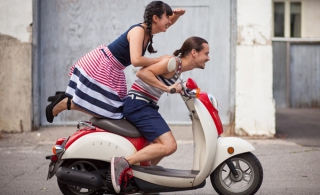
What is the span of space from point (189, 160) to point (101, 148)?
2.99 m

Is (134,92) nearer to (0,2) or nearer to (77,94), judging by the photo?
(77,94)

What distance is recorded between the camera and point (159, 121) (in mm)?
5480

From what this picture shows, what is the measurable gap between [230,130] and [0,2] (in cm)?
456

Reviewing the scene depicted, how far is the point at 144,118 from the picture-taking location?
5.43 metres

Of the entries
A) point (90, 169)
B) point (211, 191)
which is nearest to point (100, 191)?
point (90, 169)

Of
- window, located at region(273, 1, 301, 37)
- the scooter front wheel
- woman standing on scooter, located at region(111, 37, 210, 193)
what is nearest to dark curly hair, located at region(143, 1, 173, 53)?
woman standing on scooter, located at region(111, 37, 210, 193)

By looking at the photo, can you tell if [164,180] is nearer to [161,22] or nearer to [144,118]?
[144,118]

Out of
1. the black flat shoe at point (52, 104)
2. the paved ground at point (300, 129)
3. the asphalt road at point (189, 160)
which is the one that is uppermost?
the black flat shoe at point (52, 104)

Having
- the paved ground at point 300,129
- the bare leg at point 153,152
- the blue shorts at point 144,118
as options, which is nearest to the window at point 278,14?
the paved ground at point 300,129

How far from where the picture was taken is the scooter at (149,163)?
5.40 meters

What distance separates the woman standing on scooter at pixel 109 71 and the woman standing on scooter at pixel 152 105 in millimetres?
124

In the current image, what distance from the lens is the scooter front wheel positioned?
18.0 feet

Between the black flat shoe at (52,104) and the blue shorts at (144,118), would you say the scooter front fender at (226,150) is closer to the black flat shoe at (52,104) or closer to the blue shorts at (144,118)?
the blue shorts at (144,118)

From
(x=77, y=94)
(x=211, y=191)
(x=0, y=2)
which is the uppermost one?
(x=0, y=2)
